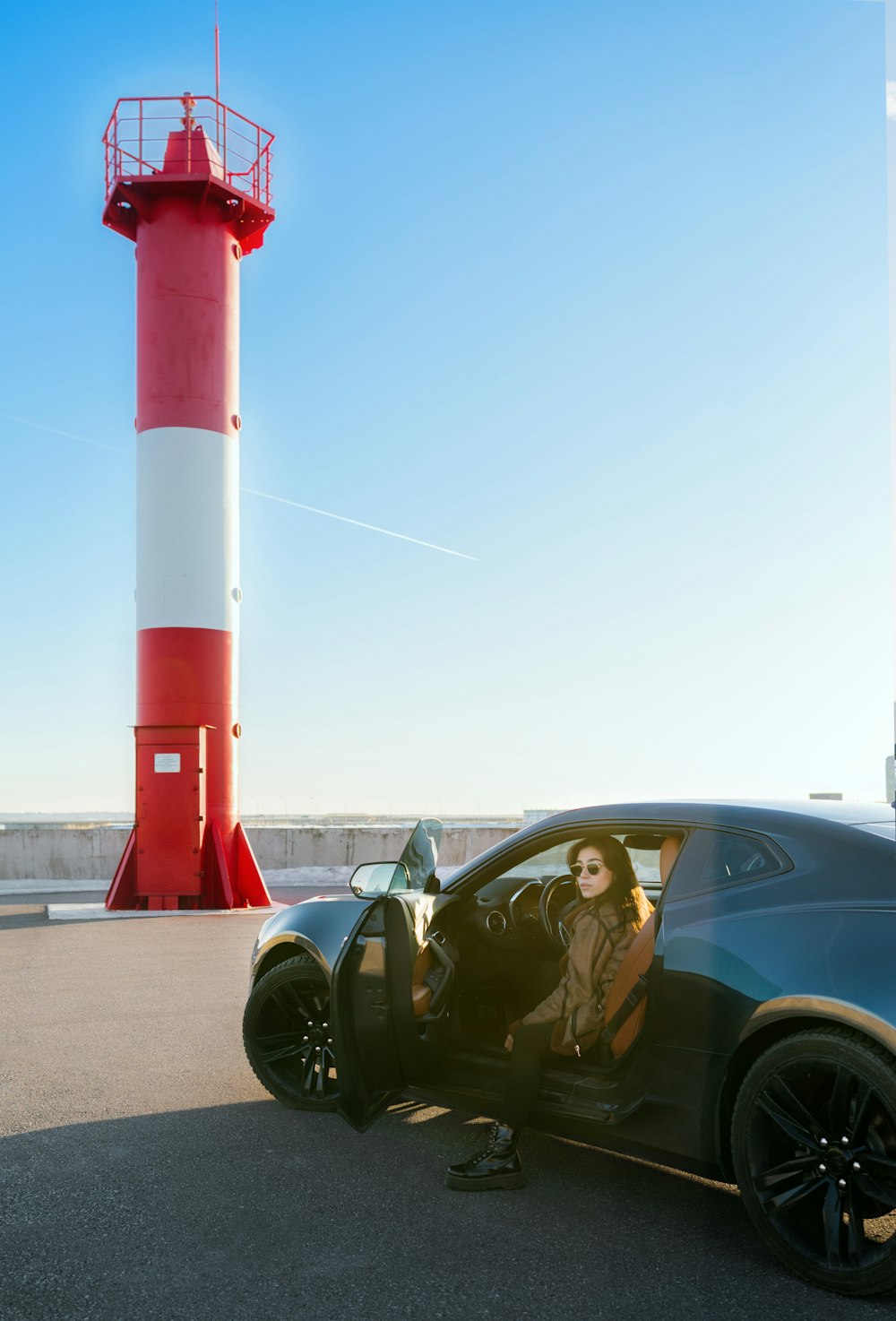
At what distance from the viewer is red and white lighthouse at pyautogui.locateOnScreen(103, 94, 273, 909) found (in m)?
15.2

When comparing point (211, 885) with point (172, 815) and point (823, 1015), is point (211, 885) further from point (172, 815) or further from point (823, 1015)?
point (823, 1015)

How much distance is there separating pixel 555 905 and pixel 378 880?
36.2 inches

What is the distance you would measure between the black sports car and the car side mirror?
0.03 feet

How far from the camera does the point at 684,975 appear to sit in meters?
3.72

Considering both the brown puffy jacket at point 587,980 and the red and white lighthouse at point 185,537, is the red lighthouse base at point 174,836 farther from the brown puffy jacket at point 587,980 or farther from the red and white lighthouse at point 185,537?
the brown puffy jacket at point 587,980

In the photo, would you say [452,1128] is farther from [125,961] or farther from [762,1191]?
[125,961]

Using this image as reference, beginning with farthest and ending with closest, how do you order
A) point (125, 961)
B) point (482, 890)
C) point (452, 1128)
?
point (125, 961)
point (482, 890)
point (452, 1128)

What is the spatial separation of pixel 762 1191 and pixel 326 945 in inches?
86.5

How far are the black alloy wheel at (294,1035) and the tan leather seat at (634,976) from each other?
4.97ft

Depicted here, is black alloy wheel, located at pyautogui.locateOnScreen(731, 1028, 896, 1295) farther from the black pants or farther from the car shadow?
the black pants

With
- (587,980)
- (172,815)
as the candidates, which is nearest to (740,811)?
(587,980)

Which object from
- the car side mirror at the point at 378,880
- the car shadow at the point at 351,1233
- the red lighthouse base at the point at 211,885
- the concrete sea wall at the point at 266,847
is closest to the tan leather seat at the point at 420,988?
the car side mirror at the point at 378,880

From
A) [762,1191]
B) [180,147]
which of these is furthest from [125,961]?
[180,147]

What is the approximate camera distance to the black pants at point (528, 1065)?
4.15 metres
